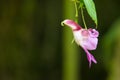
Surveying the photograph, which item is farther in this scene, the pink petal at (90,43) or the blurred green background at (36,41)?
the blurred green background at (36,41)

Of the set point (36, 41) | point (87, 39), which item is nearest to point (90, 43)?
point (87, 39)

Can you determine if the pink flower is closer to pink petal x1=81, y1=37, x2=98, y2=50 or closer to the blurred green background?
Result: pink petal x1=81, y1=37, x2=98, y2=50

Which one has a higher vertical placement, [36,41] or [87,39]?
[87,39]

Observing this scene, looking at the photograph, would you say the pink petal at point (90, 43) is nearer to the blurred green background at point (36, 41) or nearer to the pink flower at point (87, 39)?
the pink flower at point (87, 39)

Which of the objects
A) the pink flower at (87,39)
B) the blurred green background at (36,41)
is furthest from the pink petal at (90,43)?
the blurred green background at (36,41)

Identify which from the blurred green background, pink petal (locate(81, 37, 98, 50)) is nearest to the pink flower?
pink petal (locate(81, 37, 98, 50))

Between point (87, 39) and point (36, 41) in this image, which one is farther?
point (36, 41)

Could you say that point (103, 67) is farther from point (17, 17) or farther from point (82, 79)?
point (17, 17)

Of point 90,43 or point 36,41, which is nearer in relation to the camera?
point 90,43

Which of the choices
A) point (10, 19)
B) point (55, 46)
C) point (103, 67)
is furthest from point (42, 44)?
point (103, 67)

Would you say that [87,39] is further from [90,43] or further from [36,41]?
[36,41]

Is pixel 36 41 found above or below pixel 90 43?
below
